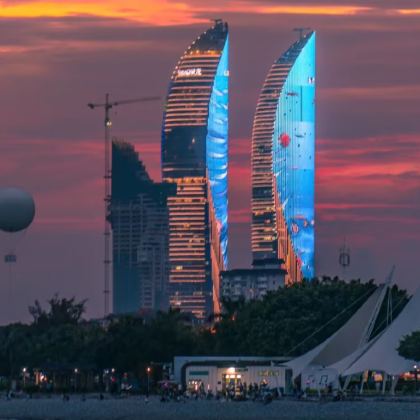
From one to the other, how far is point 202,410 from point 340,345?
69.2 ft

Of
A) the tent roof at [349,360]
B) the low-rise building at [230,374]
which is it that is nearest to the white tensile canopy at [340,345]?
the low-rise building at [230,374]

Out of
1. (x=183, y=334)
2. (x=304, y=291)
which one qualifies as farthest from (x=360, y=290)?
(x=183, y=334)

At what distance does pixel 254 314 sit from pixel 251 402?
1298 inches

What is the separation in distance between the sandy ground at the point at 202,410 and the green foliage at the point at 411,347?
8040 mm

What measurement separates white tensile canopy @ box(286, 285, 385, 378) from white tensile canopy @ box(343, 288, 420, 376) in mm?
5189

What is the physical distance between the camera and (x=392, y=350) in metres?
→ 83.4

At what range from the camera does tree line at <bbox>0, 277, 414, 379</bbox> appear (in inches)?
3976

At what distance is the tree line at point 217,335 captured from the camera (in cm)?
10100

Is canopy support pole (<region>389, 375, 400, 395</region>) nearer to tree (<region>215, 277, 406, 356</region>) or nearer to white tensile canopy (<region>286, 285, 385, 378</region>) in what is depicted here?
white tensile canopy (<region>286, 285, 385, 378</region>)

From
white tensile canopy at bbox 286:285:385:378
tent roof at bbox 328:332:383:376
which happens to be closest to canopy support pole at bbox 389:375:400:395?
tent roof at bbox 328:332:383:376

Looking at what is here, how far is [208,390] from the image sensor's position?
284 feet

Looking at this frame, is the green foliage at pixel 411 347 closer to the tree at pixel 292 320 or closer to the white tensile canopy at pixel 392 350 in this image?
the white tensile canopy at pixel 392 350

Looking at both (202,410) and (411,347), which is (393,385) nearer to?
(411,347)

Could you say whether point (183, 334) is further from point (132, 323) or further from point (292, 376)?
point (292, 376)
